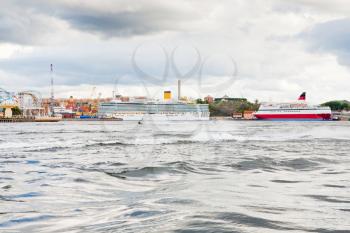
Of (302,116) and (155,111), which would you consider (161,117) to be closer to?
(155,111)

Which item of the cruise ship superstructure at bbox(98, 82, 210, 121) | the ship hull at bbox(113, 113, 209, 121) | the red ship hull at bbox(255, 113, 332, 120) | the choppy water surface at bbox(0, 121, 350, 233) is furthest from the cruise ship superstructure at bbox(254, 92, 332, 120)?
the choppy water surface at bbox(0, 121, 350, 233)

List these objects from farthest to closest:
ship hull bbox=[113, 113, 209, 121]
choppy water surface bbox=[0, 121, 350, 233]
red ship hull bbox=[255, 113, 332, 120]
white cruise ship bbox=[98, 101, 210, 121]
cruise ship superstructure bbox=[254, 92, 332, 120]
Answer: cruise ship superstructure bbox=[254, 92, 332, 120], red ship hull bbox=[255, 113, 332, 120], white cruise ship bbox=[98, 101, 210, 121], ship hull bbox=[113, 113, 209, 121], choppy water surface bbox=[0, 121, 350, 233]

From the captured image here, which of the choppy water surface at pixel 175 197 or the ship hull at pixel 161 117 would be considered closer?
the choppy water surface at pixel 175 197

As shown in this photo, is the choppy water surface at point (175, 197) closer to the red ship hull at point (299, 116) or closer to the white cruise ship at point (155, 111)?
the white cruise ship at point (155, 111)

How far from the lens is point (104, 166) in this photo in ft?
46.6

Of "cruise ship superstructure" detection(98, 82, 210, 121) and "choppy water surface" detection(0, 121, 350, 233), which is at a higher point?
"cruise ship superstructure" detection(98, 82, 210, 121)

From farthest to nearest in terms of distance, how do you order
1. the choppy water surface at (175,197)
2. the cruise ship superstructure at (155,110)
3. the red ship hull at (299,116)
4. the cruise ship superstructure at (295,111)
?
the cruise ship superstructure at (295,111) < the red ship hull at (299,116) < the cruise ship superstructure at (155,110) < the choppy water surface at (175,197)

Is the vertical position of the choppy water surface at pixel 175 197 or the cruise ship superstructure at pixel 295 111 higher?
the cruise ship superstructure at pixel 295 111

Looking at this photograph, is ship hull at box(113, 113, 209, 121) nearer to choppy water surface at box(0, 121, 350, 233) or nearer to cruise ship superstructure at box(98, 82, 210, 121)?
cruise ship superstructure at box(98, 82, 210, 121)

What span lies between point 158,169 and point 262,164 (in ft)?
11.2

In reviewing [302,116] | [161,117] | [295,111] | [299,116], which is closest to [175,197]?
[161,117]

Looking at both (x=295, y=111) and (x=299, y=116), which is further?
(x=295, y=111)

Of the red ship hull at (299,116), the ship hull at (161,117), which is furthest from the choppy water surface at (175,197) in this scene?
the red ship hull at (299,116)

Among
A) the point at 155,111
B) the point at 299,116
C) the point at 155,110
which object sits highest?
the point at 155,110
